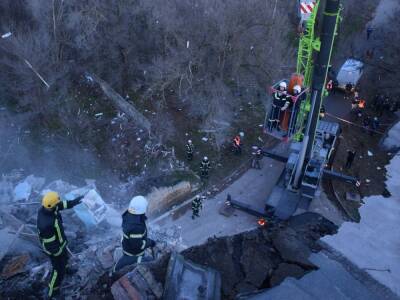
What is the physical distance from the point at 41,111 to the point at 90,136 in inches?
97.1

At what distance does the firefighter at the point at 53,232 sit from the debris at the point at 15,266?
117cm

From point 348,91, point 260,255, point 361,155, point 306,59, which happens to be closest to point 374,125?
point 361,155

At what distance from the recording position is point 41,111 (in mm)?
15961

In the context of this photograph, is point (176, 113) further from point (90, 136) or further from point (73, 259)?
point (73, 259)

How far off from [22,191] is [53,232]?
5.44 meters

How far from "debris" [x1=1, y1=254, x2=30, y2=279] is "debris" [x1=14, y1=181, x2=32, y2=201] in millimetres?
3398

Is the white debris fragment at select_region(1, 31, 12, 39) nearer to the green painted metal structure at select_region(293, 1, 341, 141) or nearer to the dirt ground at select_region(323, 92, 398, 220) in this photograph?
the green painted metal structure at select_region(293, 1, 341, 141)

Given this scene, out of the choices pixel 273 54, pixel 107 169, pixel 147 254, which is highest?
pixel 273 54

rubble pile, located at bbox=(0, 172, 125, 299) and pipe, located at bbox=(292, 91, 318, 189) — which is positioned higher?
pipe, located at bbox=(292, 91, 318, 189)

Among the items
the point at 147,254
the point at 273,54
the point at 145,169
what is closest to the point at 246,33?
the point at 273,54

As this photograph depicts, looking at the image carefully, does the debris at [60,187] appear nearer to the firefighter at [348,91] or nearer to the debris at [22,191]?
the debris at [22,191]

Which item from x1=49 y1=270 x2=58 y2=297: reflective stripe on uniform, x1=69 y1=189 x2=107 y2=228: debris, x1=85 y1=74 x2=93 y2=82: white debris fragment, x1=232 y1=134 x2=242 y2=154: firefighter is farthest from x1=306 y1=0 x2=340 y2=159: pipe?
x1=85 y1=74 x2=93 y2=82: white debris fragment

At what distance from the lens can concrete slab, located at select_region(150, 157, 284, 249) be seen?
11.8 m

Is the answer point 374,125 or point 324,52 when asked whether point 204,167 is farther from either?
point 374,125
